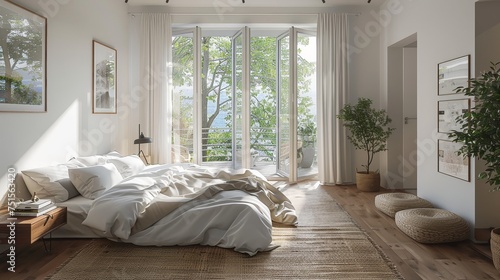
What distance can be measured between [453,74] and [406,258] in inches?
77.3

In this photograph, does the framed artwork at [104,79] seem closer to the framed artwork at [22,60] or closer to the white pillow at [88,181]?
the framed artwork at [22,60]

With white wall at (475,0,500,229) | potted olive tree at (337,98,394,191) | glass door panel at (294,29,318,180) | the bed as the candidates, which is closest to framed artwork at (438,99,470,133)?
white wall at (475,0,500,229)

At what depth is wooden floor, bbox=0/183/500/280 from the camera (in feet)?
9.91

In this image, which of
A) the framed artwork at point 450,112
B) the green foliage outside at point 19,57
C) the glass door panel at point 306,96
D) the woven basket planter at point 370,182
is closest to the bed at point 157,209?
the green foliage outside at point 19,57

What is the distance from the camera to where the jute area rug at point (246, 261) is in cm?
298

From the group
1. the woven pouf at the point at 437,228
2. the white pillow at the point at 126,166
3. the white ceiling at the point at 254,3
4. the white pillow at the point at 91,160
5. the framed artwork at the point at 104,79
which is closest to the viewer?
the woven pouf at the point at 437,228

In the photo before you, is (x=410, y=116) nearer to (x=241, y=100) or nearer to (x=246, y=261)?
(x=241, y=100)

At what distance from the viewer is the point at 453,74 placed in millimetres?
4145

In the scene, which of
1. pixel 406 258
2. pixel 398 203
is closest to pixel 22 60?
pixel 406 258

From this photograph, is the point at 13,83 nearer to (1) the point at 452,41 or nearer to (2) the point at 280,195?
(2) the point at 280,195

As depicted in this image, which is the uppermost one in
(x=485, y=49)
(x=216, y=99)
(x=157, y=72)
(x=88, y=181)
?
(x=157, y=72)

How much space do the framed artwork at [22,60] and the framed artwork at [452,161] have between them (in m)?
4.03

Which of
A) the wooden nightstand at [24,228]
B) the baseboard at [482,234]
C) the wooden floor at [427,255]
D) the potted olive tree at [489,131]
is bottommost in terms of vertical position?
the wooden floor at [427,255]

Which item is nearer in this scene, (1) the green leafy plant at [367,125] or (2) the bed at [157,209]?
(2) the bed at [157,209]
